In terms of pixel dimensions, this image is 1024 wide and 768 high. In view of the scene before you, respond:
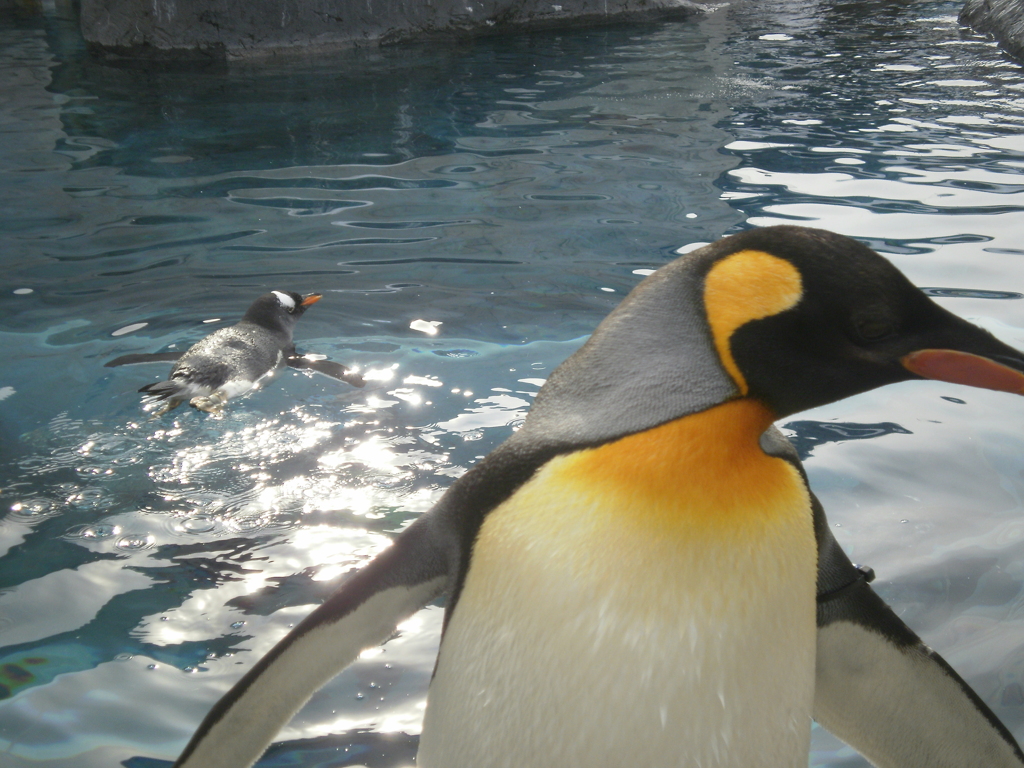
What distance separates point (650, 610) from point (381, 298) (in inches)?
124

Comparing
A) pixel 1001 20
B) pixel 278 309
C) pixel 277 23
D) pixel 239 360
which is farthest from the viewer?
pixel 277 23

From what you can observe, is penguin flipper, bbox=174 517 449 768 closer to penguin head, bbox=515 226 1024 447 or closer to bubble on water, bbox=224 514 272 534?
penguin head, bbox=515 226 1024 447

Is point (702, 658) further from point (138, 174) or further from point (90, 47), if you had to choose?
point (90, 47)

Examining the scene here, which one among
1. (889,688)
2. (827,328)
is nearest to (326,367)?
(889,688)

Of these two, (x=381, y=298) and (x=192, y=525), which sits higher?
(x=381, y=298)

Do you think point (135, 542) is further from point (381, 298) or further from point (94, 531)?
point (381, 298)

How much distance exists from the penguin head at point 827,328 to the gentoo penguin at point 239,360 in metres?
2.33

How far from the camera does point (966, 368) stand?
1258mm

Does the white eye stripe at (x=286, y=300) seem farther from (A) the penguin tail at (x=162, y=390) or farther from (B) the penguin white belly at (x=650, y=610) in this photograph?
(B) the penguin white belly at (x=650, y=610)

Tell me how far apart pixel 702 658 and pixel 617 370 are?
0.46 meters

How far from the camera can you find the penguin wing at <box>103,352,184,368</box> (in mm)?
3688

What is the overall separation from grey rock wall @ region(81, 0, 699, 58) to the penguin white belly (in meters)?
8.87

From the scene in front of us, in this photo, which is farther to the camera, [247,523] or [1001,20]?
[1001,20]

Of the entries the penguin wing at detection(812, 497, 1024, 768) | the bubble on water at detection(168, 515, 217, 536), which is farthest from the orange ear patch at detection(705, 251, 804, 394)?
the bubble on water at detection(168, 515, 217, 536)
